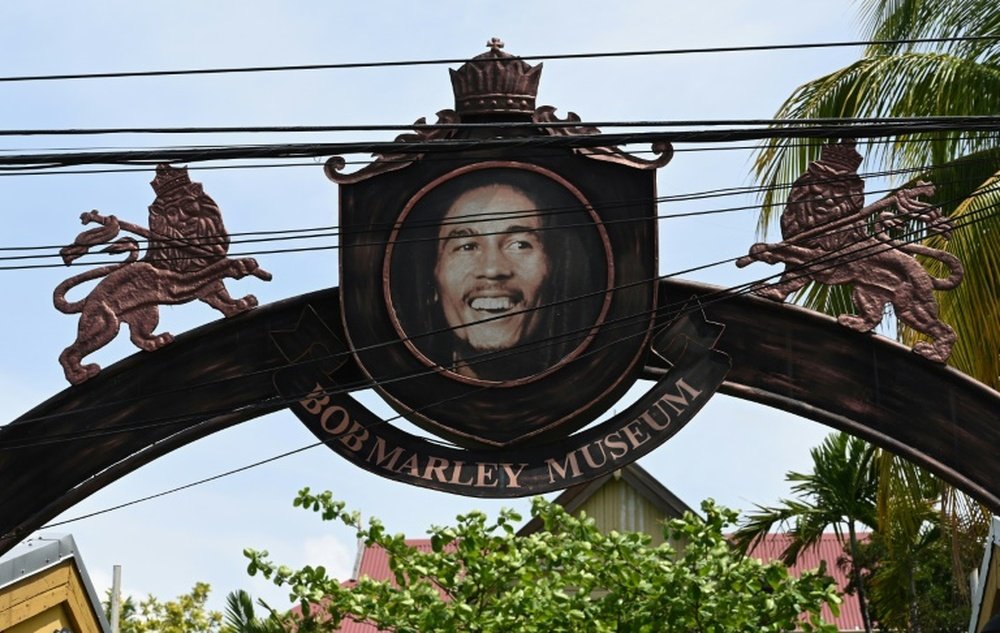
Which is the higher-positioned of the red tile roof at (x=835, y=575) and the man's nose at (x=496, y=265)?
the red tile roof at (x=835, y=575)

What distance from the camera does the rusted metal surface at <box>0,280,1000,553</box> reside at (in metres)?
11.9

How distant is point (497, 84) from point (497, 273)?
3.97ft

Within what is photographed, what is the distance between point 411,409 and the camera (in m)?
12.1

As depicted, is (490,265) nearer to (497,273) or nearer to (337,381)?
(497,273)

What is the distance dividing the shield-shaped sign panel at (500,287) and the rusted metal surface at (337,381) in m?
0.28

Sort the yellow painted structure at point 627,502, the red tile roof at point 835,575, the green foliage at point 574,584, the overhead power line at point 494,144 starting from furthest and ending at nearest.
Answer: the red tile roof at point 835,575 → the yellow painted structure at point 627,502 → the green foliage at point 574,584 → the overhead power line at point 494,144

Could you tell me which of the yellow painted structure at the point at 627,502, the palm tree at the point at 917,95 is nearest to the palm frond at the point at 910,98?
the palm tree at the point at 917,95

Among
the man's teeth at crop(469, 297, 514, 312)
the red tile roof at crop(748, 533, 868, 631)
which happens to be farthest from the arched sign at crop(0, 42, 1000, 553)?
the red tile roof at crop(748, 533, 868, 631)

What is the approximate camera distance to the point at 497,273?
12.3 metres

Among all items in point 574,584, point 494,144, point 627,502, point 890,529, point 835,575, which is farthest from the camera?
point 835,575

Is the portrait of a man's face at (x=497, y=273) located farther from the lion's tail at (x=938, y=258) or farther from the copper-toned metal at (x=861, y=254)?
the lion's tail at (x=938, y=258)

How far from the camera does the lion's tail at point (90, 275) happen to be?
1238 cm

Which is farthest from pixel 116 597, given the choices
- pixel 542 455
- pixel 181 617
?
pixel 542 455

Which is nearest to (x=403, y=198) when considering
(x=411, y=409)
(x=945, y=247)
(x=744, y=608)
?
(x=411, y=409)
